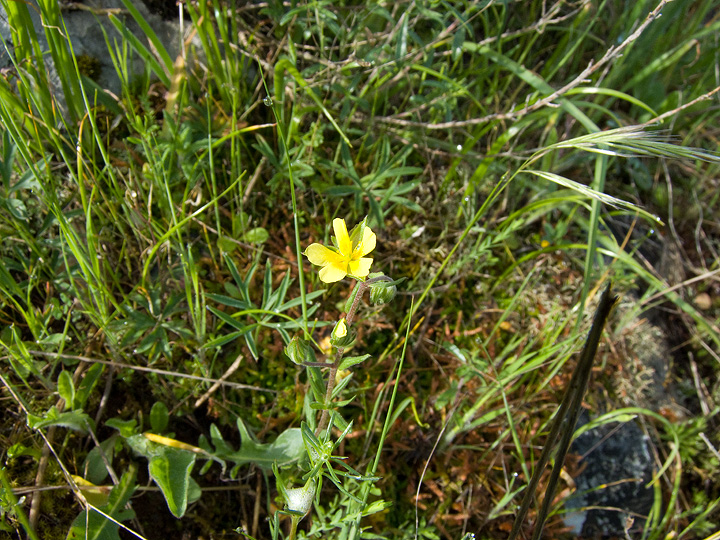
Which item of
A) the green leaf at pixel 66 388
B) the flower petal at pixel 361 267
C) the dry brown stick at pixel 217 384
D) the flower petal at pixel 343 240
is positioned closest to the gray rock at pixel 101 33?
the green leaf at pixel 66 388

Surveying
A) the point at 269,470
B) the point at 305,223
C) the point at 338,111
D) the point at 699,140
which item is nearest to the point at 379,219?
the point at 305,223

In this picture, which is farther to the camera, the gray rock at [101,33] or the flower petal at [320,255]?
the gray rock at [101,33]

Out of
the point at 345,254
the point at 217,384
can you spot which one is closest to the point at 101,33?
the point at 217,384

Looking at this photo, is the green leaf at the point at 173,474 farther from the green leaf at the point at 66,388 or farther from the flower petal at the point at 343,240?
the flower petal at the point at 343,240

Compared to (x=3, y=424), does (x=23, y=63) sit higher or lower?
higher

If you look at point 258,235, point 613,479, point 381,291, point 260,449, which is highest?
point 381,291

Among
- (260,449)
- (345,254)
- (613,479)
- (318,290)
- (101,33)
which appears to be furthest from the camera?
(613,479)

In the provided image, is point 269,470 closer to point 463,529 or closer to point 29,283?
point 463,529

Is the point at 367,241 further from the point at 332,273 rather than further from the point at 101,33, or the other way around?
the point at 101,33
